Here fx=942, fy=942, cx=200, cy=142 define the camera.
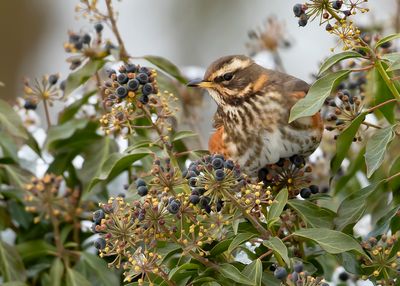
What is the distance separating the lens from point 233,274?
2.49 meters

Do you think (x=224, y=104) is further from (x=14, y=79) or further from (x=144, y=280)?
(x=14, y=79)

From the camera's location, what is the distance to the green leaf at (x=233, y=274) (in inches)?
96.3

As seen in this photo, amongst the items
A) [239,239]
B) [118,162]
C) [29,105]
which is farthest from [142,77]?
[29,105]

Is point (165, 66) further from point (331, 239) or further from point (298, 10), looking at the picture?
point (331, 239)

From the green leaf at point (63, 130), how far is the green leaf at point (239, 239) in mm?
1271

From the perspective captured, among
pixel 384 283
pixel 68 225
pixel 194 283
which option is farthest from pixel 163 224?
pixel 68 225

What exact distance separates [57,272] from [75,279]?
12 cm

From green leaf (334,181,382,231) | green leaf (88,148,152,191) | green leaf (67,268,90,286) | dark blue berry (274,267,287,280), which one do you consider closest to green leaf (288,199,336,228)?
green leaf (334,181,382,231)

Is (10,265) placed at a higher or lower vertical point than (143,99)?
lower

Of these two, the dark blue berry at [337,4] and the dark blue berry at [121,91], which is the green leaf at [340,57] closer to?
the dark blue berry at [337,4]

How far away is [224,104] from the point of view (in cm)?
340

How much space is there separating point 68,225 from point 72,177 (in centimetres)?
23

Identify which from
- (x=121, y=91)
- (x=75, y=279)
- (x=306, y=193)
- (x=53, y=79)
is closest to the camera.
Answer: (x=121, y=91)

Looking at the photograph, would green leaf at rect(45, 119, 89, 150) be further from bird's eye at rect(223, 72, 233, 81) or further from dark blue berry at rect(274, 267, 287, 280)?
dark blue berry at rect(274, 267, 287, 280)
